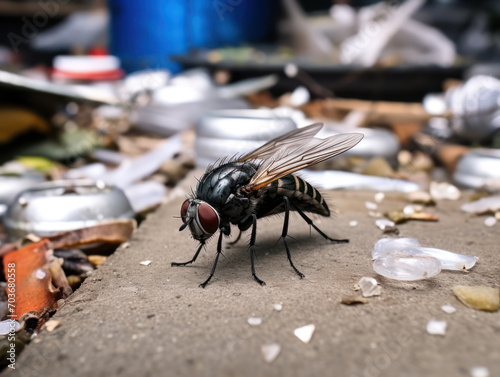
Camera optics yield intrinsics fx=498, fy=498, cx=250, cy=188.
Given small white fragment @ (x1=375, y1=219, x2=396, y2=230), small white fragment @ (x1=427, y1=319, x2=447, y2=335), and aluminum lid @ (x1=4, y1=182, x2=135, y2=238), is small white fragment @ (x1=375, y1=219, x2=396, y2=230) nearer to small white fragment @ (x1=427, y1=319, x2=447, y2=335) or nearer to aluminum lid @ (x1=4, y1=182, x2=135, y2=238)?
small white fragment @ (x1=427, y1=319, x2=447, y2=335)

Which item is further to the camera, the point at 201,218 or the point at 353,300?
the point at 201,218

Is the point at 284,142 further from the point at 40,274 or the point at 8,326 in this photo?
the point at 8,326

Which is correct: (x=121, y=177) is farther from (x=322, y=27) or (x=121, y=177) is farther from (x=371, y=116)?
(x=322, y=27)

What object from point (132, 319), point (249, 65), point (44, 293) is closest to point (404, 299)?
point (132, 319)

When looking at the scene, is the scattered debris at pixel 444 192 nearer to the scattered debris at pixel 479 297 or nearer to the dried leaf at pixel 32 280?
the scattered debris at pixel 479 297

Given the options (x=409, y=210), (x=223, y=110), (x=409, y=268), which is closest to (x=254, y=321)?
(x=409, y=268)

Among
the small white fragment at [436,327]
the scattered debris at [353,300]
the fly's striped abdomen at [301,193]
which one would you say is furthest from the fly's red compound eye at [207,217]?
the small white fragment at [436,327]
